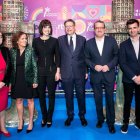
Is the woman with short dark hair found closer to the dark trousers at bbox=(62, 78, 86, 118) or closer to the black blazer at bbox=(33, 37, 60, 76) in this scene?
the black blazer at bbox=(33, 37, 60, 76)

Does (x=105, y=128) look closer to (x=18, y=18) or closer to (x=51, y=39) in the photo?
(x=51, y=39)

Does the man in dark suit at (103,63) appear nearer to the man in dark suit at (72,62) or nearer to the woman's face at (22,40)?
the man in dark suit at (72,62)

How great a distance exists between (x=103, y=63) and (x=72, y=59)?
1.92 feet

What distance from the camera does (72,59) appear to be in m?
4.36

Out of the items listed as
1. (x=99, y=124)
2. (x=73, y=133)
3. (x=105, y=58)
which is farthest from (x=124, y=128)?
(x=105, y=58)

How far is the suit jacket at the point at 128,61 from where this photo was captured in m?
3.98

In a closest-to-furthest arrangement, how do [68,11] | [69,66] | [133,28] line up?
[133,28] → [69,66] → [68,11]

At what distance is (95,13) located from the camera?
7.16m

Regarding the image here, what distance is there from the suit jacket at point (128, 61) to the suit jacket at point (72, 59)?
738 millimetres

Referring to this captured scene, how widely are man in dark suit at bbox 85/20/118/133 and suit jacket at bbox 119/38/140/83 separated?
5.4 inches

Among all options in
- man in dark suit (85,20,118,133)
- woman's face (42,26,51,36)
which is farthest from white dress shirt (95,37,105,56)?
woman's face (42,26,51,36)

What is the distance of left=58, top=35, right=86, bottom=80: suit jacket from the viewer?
437cm

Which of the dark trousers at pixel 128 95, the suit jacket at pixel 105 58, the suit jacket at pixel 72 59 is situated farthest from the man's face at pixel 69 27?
the dark trousers at pixel 128 95

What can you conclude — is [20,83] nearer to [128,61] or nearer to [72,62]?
[72,62]
